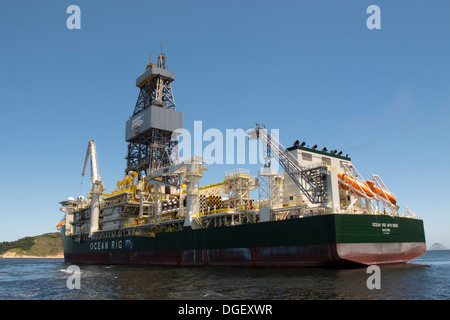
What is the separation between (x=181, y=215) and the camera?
46719 millimetres

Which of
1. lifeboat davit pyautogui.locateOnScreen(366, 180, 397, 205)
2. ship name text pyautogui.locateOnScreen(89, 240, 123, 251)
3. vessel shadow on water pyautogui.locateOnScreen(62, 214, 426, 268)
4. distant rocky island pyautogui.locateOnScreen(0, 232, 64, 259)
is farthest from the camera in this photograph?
distant rocky island pyautogui.locateOnScreen(0, 232, 64, 259)

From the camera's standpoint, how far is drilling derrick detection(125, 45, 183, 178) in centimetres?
6250

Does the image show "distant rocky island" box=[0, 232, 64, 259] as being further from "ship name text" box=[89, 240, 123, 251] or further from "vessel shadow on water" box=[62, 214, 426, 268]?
"vessel shadow on water" box=[62, 214, 426, 268]

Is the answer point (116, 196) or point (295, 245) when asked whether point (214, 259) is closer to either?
point (295, 245)

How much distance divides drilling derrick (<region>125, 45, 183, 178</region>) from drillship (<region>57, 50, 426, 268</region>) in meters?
0.21

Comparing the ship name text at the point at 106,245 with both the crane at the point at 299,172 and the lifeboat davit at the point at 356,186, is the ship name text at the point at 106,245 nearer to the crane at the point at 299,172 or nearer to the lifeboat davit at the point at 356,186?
the crane at the point at 299,172

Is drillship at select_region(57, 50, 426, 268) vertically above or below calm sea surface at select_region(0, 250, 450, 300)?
above

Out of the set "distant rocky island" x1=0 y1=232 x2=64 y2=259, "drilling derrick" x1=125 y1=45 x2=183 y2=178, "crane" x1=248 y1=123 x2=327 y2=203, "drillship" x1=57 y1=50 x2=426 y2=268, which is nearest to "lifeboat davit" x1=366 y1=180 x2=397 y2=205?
"drillship" x1=57 y1=50 x2=426 y2=268

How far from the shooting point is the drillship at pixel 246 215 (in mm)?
32281

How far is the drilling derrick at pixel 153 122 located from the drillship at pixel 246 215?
211mm

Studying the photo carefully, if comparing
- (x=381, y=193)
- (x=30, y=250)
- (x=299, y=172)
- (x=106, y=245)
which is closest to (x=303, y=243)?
(x=299, y=172)

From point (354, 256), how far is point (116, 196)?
40.1 metres

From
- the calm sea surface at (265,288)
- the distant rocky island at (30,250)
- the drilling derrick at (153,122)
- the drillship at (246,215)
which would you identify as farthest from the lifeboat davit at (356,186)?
the distant rocky island at (30,250)
